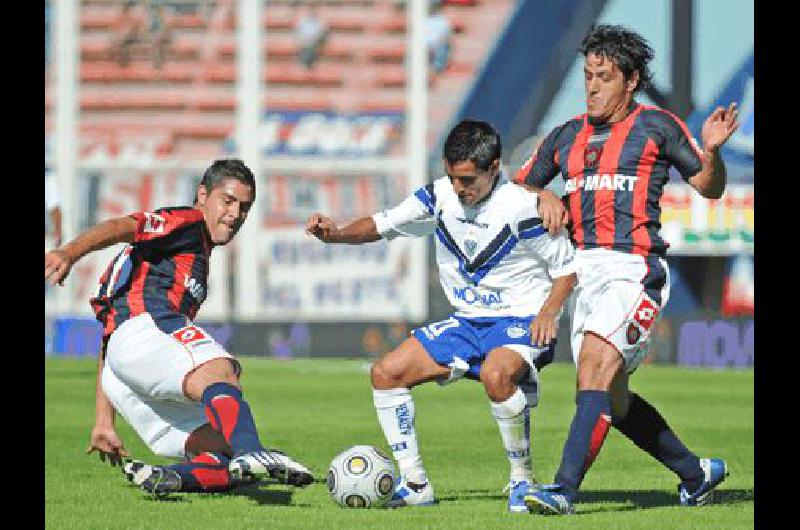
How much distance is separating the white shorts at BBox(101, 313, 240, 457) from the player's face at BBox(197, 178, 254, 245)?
52cm

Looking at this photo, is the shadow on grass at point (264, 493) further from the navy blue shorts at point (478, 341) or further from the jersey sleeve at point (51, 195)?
the jersey sleeve at point (51, 195)

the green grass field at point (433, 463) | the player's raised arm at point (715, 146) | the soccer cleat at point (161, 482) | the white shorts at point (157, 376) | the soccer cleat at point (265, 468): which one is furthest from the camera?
the white shorts at point (157, 376)

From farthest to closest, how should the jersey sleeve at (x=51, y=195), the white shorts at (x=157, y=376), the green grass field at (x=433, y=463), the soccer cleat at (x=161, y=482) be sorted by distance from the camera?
the jersey sleeve at (x=51, y=195), the white shorts at (x=157, y=376), the soccer cleat at (x=161, y=482), the green grass field at (x=433, y=463)

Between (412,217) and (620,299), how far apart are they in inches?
48.8

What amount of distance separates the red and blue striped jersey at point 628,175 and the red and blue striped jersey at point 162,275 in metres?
1.89

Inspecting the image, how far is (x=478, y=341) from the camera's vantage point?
8.53 meters

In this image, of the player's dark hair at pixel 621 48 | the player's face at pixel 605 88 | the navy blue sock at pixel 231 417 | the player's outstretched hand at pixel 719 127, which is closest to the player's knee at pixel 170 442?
the navy blue sock at pixel 231 417

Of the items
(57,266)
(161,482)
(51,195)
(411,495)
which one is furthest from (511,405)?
(51,195)

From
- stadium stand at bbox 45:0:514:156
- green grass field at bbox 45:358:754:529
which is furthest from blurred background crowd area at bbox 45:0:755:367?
green grass field at bbox 45:358:754:529

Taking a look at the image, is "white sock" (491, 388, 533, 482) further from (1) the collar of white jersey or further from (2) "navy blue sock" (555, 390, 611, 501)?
(1) the collar of white jersey

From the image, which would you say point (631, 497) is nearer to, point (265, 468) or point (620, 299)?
point (620, 299)

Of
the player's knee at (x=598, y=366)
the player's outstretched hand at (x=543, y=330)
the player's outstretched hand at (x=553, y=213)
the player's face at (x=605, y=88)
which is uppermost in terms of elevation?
the player's face at (x=605, y=88)

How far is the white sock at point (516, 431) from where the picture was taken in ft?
27.2

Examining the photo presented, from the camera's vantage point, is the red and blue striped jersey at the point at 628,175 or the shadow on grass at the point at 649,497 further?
the shadow on grass at the point at 649,497
